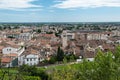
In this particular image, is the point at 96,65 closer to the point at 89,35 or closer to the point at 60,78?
the point at 60,78

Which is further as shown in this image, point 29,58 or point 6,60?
point 29,58

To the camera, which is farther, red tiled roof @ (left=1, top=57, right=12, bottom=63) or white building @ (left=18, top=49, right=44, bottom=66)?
white building @ (left=18, top=49, right=44, bottom=66)

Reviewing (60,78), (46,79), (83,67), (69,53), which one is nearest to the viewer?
(83,67)

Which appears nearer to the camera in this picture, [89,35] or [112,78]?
[112,78]

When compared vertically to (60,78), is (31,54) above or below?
below

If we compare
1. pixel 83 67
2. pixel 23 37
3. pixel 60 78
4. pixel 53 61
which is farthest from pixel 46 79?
pixel 23 37

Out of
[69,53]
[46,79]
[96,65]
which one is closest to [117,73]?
[96,65]

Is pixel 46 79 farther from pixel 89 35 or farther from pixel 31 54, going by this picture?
pixel 89 35

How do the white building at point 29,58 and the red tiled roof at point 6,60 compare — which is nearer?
the red tiled roof at point 6,60

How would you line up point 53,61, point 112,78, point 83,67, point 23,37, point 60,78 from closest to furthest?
point 112,78 → point 83,67 → point 60,78 → point 53,61 → point 23,37
